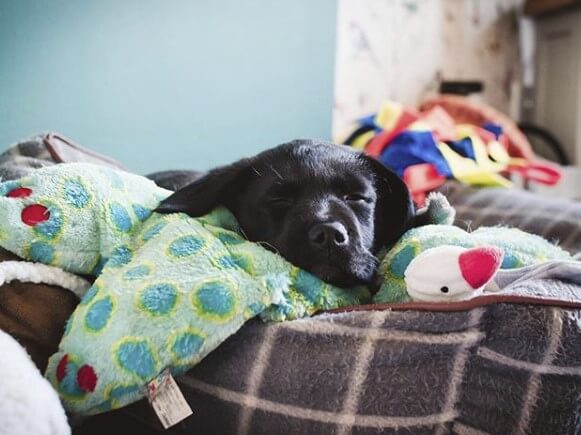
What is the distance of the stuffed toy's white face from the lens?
2.27 feet

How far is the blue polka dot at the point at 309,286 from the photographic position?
2.68 feet

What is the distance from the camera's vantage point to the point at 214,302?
28.0 inches

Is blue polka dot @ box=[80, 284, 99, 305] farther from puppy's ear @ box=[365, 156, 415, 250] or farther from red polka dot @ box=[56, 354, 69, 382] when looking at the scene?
puppy's ear @ box=[365, 156, 415, 250]

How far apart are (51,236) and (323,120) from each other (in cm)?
160

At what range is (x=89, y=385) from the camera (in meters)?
0.71

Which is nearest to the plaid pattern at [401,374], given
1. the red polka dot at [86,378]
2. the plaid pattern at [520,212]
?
the red polka dot at [86,378]

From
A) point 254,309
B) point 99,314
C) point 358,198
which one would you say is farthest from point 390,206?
point 99,314

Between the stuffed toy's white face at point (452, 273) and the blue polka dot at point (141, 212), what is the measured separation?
376 millimetres

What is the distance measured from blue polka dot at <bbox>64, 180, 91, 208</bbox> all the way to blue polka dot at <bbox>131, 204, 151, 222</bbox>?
0.08 metres

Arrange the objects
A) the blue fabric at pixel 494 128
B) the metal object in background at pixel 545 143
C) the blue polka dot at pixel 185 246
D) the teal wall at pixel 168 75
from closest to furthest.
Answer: the blue polka dot at pixel 185 246, the teal wall at pixel 168 75, the blue fabric at pixel 494 128, the metal object in background at pixel 545 143

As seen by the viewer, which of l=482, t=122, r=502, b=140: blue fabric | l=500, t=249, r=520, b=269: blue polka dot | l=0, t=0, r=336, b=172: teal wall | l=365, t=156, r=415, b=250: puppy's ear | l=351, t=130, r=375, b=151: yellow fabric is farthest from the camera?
l=482, t=122, r=502, b=140: blue fabric

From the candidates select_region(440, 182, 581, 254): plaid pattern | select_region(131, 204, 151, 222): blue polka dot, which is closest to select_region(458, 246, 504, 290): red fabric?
select_region(131, 204, 151, 222): blue polka dot

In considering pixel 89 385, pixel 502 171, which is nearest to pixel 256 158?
pixel 89 385

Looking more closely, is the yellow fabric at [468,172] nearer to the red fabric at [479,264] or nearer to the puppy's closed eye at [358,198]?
the puppy's closed eye at [358,198]
